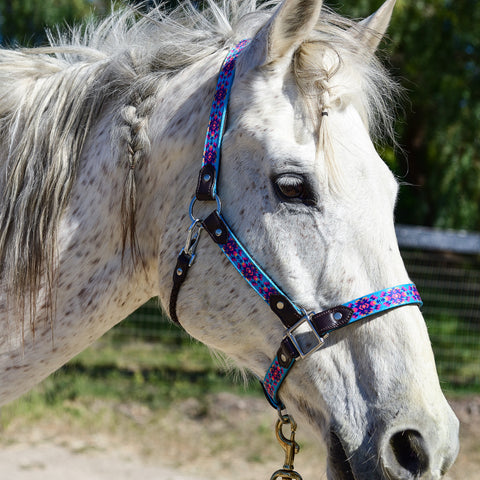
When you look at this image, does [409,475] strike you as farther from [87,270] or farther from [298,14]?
[298,14]

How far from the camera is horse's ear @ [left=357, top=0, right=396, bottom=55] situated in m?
1.94

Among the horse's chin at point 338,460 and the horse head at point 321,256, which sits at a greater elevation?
the horse head at point 321,256

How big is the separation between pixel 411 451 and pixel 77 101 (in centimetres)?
146

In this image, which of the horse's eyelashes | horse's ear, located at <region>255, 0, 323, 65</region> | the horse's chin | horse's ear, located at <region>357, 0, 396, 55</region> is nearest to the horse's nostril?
the horse's chin

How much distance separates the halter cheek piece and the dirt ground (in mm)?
2819

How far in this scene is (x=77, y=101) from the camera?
1861 millimetres

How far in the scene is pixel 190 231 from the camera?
67.0 inches

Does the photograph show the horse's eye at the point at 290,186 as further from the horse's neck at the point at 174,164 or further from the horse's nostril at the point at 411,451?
the horse's nostril at the point at 411,451

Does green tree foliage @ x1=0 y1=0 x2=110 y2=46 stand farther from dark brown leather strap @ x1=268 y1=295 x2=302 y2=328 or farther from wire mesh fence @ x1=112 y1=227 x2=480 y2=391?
dark brown leather strap @ x1=268 y1=295 x2=302 y2=328

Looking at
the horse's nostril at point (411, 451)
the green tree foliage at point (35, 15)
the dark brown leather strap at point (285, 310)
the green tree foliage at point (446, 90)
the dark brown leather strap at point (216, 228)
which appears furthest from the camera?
the green tree foliage at point (446, 90)

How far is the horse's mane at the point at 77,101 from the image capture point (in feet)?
5.80

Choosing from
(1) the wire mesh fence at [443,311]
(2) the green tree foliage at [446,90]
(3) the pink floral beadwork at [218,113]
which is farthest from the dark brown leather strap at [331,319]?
(2) the green tree foliage at [446,90]

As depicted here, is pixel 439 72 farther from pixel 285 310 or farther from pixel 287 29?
pixel 285 310

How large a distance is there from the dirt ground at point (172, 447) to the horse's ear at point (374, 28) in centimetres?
304
